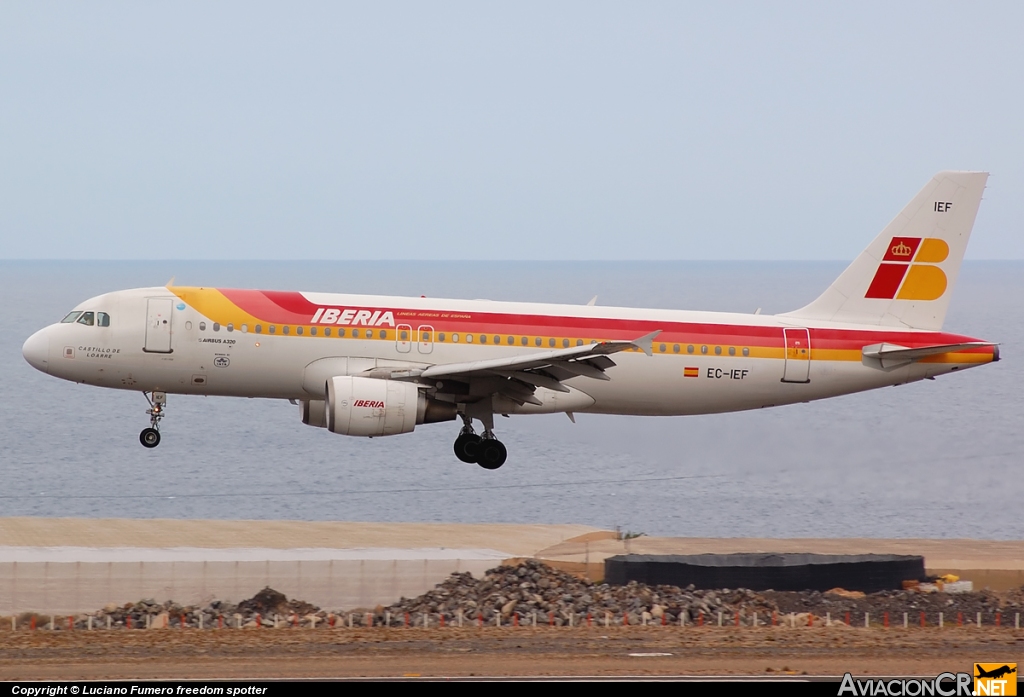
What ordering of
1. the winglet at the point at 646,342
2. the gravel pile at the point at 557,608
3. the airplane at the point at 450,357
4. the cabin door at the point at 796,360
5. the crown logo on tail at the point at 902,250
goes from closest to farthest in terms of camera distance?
the winglet at the point at 646,342, the airplane at the point at 450,357, the cabin door at the point at 796,360, the crown logo on tail at the point at 902,250, the gravel pile at the point at 557,608

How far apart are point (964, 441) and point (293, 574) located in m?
51.0

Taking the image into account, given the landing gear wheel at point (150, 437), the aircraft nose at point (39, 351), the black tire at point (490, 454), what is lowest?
the black tire at point (490, 454)

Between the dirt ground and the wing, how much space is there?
630 cm

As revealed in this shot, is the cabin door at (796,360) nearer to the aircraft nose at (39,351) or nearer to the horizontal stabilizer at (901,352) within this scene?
the horizontal stabilizer at (901,352)

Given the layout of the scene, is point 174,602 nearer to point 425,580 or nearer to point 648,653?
point 425,580

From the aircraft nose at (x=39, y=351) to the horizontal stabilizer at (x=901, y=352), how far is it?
2276cm

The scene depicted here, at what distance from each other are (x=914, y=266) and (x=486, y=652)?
62.8ft

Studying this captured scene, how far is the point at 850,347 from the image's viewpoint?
37.1 meters

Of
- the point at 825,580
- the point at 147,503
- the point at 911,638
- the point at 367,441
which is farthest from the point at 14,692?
the point at 367,441

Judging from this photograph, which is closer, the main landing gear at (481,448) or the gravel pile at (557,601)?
the main landing gear at (481,448)

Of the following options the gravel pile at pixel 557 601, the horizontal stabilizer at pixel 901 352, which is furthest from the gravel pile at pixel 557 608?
the horizontal stabilizer at pixel 901 352

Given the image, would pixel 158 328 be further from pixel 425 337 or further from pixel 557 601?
pixel 557 601

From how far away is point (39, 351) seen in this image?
3428 cm

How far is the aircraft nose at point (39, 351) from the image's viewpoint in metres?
34.2
